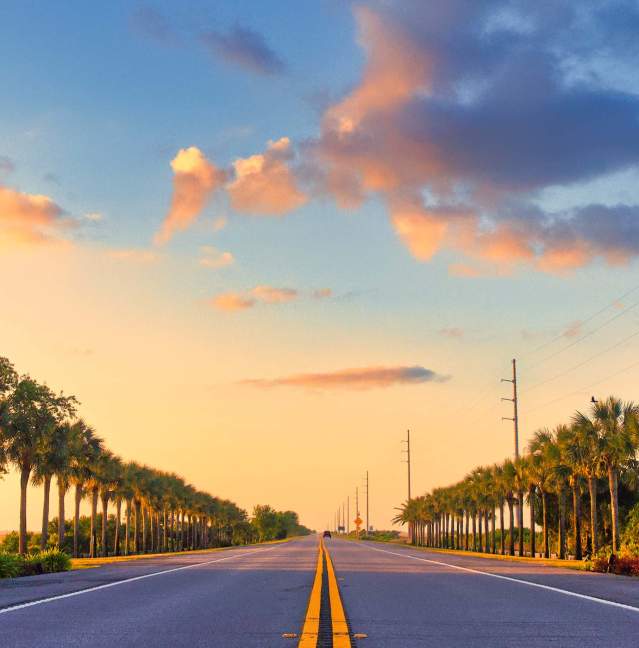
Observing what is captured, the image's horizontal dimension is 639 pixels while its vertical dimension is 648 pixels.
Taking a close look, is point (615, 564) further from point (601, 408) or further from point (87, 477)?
point (87, 477)

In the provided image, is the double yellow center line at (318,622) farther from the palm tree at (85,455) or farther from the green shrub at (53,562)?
the palm tree at (85,455)

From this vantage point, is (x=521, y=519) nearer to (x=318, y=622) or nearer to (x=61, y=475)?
(x=61, y=475)

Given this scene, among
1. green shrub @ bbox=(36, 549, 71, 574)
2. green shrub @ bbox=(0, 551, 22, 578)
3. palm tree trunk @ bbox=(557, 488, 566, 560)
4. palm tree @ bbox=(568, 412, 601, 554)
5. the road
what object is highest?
palm tree @ bbox=(568, 412, 601, 554)

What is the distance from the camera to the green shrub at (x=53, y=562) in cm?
2656

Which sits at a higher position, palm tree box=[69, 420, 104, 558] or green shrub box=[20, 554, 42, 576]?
palm tree box=[69, 420, 104, 558]

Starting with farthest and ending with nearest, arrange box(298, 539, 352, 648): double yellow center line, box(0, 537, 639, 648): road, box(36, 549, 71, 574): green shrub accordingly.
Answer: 1. box(36, 549, 71, 574): green shrub
2. box(0, 537, 639, 648): road
3. box(298, 539, 352, 648): double yellow center line

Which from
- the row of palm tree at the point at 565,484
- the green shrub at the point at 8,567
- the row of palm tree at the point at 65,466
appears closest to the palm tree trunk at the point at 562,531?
the row of palm tree at the point at 565,484

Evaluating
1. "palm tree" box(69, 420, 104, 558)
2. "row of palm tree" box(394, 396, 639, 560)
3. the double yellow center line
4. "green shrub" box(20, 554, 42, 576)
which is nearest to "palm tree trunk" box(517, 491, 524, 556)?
"row of palm tree" box(394, 396, 639, 560)

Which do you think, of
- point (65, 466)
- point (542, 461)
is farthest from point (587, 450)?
point (65, 466)

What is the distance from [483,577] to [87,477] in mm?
50368

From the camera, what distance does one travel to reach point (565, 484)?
208ft

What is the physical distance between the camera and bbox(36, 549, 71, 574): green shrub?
87.1ft

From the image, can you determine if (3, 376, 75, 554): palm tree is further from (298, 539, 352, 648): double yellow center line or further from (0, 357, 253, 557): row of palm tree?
(298, 539, 352, 648): double yellow center line

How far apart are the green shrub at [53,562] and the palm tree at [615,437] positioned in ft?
96.8
